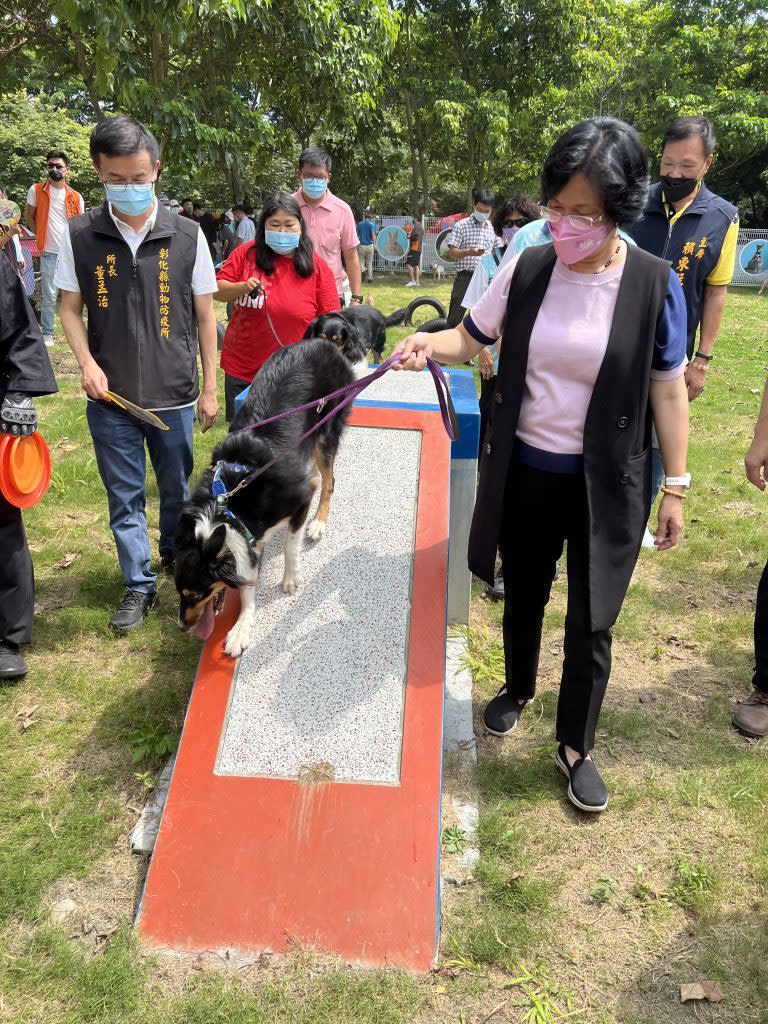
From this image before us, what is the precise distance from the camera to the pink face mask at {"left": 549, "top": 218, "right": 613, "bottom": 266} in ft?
6.53

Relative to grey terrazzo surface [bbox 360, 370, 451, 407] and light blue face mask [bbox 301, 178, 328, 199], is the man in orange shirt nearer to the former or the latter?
light blue face mask [bbox 301, 178, 328, 199]

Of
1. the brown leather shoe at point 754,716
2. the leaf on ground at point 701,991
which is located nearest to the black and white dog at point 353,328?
the brown leather shoe at point 754,716

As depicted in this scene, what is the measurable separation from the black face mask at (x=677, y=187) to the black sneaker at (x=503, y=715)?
8.27 feet

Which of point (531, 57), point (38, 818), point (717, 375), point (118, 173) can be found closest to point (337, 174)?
point (531, 57)

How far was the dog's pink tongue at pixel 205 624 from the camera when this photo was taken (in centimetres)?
305

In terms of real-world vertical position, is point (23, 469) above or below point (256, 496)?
above

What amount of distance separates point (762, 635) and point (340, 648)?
1899 mm

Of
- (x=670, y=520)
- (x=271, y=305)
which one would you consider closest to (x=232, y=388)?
(x=271, y=305)

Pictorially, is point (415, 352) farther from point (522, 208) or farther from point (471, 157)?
point (471, 157)

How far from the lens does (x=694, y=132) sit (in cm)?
328

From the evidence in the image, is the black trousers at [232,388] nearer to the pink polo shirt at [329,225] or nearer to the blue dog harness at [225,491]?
the pink polo shirt at [329,225]

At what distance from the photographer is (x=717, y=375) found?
8922 millimetres

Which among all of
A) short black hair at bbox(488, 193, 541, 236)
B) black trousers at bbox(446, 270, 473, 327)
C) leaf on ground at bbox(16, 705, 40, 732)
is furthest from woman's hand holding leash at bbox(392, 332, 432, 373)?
black trousers at bbox(446, 270, 473, 327)

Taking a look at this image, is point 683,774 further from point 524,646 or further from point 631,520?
point 631,520
